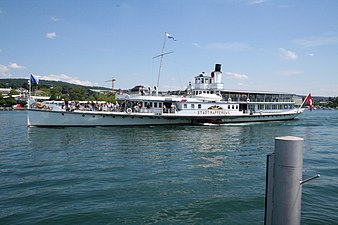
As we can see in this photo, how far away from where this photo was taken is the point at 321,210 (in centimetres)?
768

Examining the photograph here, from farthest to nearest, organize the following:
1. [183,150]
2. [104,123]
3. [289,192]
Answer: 1. [104,123]
2. [183,150]
3. [289,192]

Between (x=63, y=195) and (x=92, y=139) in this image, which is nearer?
(x=63, y=195)

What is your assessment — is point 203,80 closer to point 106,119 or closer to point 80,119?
point 106,119

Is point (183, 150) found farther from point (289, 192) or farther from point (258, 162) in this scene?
point (289, 192)

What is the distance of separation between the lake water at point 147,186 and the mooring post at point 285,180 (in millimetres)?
3402

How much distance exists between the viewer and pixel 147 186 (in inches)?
384

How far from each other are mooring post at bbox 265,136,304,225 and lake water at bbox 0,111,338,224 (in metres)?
3.40

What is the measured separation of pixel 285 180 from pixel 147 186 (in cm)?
679

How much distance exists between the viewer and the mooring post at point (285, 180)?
3529 millimetres

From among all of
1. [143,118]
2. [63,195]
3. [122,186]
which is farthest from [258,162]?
[143,118]

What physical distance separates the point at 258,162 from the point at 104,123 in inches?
828

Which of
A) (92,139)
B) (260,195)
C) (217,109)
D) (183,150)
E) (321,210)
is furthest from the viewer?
(217,109)

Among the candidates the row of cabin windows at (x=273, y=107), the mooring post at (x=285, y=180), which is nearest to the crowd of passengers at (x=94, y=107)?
the row of cabin windows at (x=273, y=107)

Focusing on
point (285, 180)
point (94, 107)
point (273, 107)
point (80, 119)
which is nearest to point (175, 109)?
point (94, 107)
